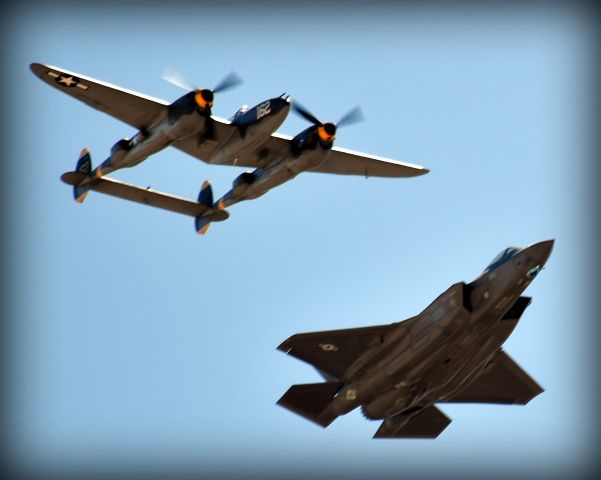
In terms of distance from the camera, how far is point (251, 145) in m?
41.6

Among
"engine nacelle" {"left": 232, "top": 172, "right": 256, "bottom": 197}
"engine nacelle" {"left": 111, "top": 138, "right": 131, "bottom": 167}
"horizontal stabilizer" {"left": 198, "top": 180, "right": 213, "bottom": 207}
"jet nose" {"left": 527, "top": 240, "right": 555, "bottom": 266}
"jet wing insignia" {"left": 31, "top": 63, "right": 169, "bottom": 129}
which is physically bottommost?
"jet nose" {"left": 527, "top": 240, "right": 555, "bottom": 266}

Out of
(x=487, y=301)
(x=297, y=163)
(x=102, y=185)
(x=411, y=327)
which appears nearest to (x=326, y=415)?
(x=411, y=327)

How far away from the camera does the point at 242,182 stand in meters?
44.2

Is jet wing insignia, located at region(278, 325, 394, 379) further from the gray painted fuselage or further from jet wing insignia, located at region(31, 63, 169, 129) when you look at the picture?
jet wing insignia, located at region(31, 63, 169, 129)

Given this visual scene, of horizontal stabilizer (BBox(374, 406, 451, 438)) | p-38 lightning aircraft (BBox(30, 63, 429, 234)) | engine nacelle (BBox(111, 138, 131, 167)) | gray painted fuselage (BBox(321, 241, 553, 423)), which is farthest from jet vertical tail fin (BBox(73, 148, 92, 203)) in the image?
horizontal stabilizer (BBox(374, 406, 451, 438))

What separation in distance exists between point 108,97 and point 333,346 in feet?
44.9

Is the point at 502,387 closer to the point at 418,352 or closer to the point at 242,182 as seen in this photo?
the point at 418,352

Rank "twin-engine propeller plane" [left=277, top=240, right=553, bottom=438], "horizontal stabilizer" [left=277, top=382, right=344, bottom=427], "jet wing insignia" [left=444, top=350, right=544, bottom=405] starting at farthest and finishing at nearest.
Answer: "jet wing insignia" [left=444, top=350, right=544, bottom=405]
"horizontal stabilizer" [left=277, top=382, right=344, bottom=427]
"twin-engine propeller plane" [left=277, top=240, right=553, bottom=438]

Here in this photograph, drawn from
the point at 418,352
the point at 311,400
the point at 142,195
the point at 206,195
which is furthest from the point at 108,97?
the point at 418,352

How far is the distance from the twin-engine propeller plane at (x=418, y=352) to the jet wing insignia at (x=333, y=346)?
0.03m

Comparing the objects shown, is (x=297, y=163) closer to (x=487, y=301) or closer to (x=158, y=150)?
(x=158, y=150)

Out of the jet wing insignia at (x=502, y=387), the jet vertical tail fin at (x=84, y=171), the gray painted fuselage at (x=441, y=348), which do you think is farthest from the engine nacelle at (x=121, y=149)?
the jet wing insignia at (x=502, y=387)

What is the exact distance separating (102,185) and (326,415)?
1422cm

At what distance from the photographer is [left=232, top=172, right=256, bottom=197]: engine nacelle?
44094 millimetres
